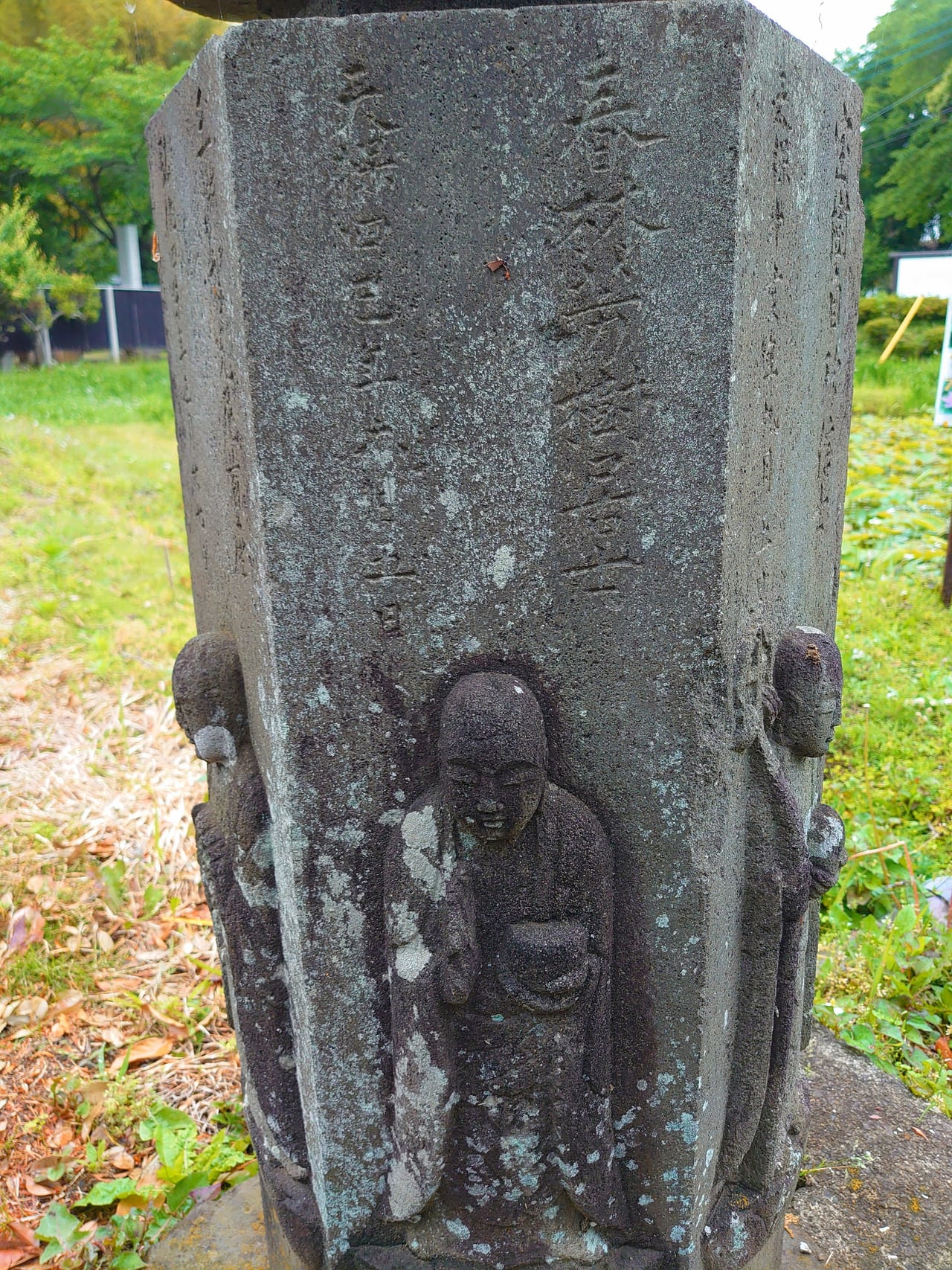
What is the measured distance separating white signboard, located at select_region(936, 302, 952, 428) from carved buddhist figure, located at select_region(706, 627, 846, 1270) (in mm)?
5058

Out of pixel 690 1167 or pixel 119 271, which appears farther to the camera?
pixel 119 271

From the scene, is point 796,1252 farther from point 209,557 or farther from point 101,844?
point 101,844

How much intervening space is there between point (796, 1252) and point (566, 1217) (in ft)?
2.97

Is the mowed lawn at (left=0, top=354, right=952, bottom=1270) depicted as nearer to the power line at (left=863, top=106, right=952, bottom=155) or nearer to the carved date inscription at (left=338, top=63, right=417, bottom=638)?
the carved date inscription at (left=338, top=63, right=417, bottom=638)

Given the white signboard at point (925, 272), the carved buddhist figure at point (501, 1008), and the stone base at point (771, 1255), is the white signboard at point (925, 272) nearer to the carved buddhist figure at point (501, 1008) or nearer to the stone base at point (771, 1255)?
the stone base at point (771, 1255)

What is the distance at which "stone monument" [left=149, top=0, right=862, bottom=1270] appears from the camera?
143 centimetres

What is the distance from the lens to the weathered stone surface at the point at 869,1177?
235 centimetres

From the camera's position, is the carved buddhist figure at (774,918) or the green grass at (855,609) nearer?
the carved buddhist figure at (774,918)

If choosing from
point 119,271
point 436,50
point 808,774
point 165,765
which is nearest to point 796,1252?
point 808,774

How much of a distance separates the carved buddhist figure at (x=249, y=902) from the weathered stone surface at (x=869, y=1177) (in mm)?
1299

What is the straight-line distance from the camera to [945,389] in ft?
20.5

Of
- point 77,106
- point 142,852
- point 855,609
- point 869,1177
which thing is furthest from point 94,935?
point 77,106

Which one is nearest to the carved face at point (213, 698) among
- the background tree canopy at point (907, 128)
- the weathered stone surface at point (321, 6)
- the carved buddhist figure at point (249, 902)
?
the carved buddhist figure at point (249, 902)

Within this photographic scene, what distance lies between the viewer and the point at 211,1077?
3.29 metres
